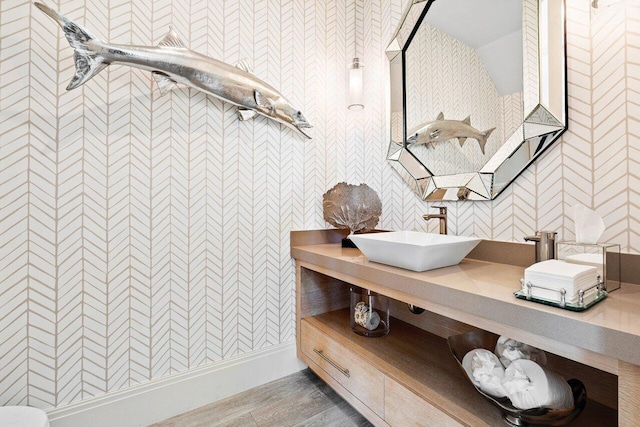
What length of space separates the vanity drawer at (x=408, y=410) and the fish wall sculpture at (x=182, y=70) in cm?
135

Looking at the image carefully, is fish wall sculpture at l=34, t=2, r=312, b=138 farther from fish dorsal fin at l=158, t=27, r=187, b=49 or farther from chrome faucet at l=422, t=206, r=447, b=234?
chrome faucet at l=422, t=206, r=447, b=234

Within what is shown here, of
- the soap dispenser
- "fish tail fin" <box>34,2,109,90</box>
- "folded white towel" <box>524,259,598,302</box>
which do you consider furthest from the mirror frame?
"fish tail fin" <box>34,2,109,90</box>

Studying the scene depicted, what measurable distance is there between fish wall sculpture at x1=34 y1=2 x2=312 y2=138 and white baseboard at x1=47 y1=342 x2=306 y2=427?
4.16 feet

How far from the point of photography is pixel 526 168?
50.4 inches

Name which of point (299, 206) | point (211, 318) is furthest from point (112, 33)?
point (211, 318)

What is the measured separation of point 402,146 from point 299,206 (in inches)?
27.2

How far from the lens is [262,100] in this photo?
158cm

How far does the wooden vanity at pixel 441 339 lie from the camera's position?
688 millimetres

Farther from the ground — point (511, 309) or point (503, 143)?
point (503, 143)

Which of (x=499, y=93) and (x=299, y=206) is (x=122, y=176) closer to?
(x=299, y=206)

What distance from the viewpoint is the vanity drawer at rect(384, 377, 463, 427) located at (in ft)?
3.24

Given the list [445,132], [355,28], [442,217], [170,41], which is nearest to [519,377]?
[442,217]

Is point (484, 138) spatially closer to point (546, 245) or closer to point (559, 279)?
point (546, 245)

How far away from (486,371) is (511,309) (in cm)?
27
